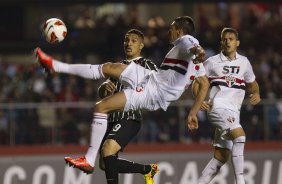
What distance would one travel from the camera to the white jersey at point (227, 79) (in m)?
12.9

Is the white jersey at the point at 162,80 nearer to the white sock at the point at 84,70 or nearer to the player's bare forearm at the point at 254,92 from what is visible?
the white sock at the point at 84,70

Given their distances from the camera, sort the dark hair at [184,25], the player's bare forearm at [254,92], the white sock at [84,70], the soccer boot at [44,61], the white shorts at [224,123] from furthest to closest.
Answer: the player's bare forearm at [254,92] < the white shorts at [224,123] < the dark hair at [184,25] < the white sock at [84,70] < the soccer boot at [44,61]

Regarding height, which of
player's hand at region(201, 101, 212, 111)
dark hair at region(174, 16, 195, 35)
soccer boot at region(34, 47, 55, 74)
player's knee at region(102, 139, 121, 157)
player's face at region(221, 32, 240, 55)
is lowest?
player's knee at region(102, 139, 121, 157)

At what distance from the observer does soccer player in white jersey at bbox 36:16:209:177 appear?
456 inches

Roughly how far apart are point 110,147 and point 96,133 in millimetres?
368

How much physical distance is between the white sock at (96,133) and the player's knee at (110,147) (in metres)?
0.25

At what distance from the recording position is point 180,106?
17.6m

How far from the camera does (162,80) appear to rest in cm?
1188

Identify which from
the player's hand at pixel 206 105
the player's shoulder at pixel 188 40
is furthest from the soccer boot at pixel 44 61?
the player's hand at pixel 206 105

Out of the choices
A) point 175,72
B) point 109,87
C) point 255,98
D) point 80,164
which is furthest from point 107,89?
point 255,98

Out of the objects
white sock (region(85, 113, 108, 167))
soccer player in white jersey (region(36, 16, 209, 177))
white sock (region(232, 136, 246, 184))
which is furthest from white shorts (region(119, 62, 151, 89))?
white sock (region(232, 136, 246, 184))

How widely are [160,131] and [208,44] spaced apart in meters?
4.31

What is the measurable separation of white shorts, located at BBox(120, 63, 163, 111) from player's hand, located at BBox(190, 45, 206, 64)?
2.65ft

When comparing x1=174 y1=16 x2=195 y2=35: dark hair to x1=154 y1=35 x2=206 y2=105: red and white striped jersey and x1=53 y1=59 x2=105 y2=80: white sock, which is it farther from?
x1=53 y1=59 x2=105 y2=80: white sock
